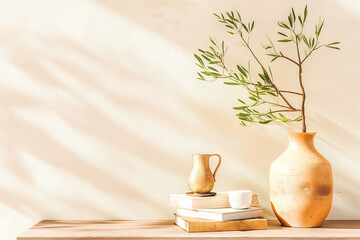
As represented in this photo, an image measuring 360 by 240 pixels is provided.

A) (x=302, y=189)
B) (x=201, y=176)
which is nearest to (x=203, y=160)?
(x=201, y=176)

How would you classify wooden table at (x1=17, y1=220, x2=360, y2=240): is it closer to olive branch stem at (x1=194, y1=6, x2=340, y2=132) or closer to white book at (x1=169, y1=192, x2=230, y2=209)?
white book at (x1=169, y1=192, x2=230, y2=209)

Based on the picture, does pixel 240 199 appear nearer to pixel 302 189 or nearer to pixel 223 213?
pixel 223 213

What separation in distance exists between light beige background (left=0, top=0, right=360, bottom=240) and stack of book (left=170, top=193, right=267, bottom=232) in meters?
0.23

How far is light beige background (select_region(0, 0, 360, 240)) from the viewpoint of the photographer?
6.44ft

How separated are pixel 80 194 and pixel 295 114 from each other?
1058 mm

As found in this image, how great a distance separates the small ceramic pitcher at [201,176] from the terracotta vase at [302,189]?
10.3 inches

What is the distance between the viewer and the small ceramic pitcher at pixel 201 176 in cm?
177

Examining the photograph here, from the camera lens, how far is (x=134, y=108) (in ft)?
6.48

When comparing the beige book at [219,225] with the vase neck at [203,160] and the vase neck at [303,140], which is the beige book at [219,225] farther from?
the vase neck at [303,140]

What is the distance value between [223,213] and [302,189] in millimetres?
327

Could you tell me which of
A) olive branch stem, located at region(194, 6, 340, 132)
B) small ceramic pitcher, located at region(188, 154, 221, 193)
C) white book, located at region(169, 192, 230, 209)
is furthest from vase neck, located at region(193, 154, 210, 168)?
olive branch stem, located at region(194, 6, 340, 132)

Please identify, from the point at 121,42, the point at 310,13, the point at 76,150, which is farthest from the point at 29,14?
the point at 310,13

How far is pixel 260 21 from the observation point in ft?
6.50

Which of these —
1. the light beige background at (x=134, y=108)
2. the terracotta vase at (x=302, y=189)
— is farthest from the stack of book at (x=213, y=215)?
the light beige background at (x=134, y=108)
